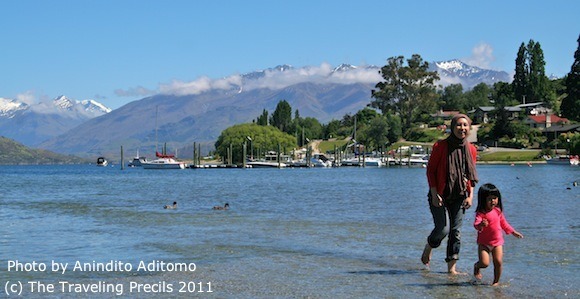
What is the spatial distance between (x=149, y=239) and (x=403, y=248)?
6.62 m

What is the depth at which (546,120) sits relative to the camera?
142750 millimetres

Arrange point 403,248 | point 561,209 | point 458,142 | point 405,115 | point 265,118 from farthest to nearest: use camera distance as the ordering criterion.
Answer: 1. point 265,118
2. point 405,115
3. point 561,209
4. point 403,248
5. point 458,142

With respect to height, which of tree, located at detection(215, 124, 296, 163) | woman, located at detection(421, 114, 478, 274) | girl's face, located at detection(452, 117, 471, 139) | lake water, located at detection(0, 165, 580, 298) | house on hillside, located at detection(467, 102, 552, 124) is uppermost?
house on hillside, located at detection(467, 102, 552, 124)

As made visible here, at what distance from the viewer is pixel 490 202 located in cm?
1219

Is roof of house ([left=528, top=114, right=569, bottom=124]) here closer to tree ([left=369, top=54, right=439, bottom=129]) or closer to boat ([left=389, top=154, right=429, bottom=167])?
boat ([left=389, top=154, right=429, bottom=167])

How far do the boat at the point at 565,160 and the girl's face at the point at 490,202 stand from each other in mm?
112427

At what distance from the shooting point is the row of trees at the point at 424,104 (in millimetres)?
142875

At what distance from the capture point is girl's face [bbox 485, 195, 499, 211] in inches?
479

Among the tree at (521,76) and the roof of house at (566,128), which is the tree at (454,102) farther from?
the roof of house at (566,128)

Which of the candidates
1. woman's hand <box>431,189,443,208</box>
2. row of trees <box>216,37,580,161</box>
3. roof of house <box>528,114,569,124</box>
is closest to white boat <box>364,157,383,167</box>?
row of trees <box>216,37,580,161</box>

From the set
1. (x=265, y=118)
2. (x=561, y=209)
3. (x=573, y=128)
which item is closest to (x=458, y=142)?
(x=561, y=209)

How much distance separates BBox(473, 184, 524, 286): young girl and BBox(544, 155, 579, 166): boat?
112 m

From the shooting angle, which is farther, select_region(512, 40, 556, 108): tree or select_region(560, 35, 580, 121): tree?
select_region(512, 40, 556, 108): tree

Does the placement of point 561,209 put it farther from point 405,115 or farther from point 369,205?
point 405,115
